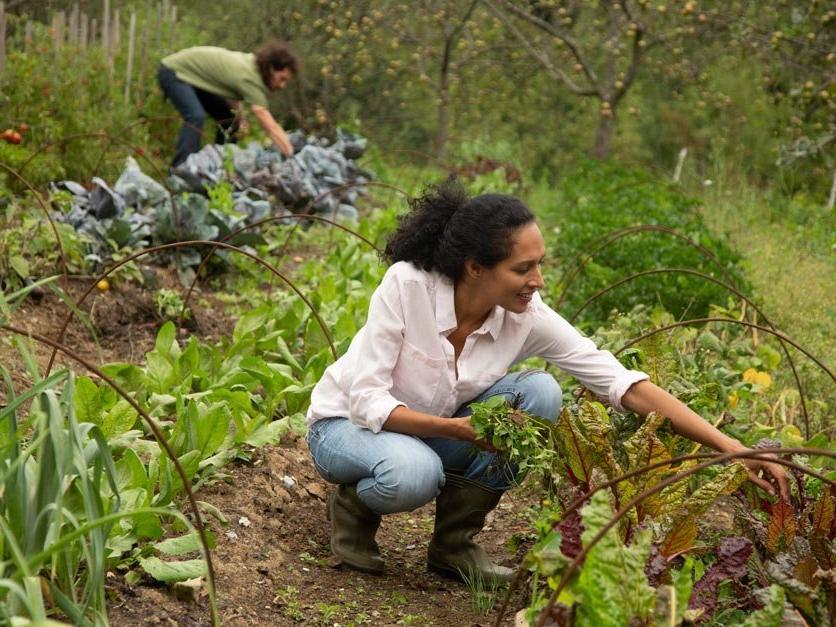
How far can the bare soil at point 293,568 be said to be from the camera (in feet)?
9.11

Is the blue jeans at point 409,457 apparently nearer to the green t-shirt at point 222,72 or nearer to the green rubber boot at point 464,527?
the green rubber boot at point 464,527

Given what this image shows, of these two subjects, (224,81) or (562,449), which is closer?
(562,449)

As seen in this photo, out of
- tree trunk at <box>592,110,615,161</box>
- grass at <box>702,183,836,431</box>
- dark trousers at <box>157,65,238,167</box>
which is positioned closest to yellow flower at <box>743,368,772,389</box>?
grass at <box>702,183,836,431</box>

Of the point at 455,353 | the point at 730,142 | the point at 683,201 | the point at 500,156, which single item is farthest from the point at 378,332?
the point at 730,142

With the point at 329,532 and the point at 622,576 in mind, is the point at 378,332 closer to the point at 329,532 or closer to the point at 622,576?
the point at 329,532

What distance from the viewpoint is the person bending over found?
8.28 m

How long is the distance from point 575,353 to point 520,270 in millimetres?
340

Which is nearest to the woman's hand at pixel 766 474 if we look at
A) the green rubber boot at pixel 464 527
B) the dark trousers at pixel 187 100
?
the green rubber boot at pixel 464 527

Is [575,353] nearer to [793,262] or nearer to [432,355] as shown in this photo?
[432,355]

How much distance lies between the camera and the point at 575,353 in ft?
10.5

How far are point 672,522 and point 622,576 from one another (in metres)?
0.53

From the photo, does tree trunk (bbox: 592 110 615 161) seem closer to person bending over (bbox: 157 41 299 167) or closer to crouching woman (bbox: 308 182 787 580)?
person bending over (bbox: 157 41 299 167)

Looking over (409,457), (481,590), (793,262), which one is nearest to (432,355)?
(409,457)

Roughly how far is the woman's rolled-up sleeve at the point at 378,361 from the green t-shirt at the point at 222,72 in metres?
5.51
